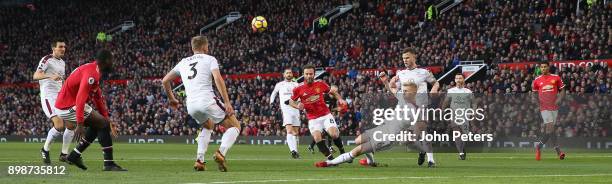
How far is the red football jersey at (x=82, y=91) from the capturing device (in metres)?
14.3

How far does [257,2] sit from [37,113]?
44.3 feet

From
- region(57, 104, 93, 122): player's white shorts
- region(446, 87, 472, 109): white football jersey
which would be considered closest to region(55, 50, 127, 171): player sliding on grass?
region(57, 104, 93, 122): player's white shorts

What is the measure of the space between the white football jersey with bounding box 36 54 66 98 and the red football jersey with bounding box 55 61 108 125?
2.66 m

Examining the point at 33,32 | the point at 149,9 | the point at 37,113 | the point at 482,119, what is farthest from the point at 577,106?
the point at 33,32

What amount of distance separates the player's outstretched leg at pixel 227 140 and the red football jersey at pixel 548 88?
9898 mm

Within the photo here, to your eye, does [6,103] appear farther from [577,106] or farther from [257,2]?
Result: [577,106]

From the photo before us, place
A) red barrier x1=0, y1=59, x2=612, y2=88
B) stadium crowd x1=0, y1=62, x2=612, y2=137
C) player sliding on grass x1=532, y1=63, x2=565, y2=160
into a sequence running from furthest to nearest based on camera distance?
red barrier x1=0, y1=59, x2=612, y2=88 < stadium crowd x1=0, y1=62, x2=612, y2=137 < player sliding on grass x1=532, y1=63, x2=565, y2=160

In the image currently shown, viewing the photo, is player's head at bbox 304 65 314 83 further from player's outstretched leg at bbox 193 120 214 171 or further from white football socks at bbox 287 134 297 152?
white football socks at bbox 287 134 297 152

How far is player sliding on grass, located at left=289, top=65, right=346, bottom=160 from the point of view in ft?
62.2

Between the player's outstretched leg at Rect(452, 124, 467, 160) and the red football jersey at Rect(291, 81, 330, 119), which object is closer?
the red football jersey at Rect(291, 81, 330, 119)

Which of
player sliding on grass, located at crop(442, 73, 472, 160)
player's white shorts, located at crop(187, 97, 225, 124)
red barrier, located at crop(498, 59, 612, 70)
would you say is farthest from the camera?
red barrier, located at crop(498, 59, 612, 70)

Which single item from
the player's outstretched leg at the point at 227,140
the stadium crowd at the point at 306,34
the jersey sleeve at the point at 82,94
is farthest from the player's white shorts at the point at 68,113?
the stadium crowd at the point at 306,34

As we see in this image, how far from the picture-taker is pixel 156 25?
60219 millimetres

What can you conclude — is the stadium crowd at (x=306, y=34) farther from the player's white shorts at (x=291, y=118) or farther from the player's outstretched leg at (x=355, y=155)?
the player's outstretched leg at (x=355, y=155)
